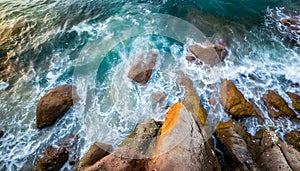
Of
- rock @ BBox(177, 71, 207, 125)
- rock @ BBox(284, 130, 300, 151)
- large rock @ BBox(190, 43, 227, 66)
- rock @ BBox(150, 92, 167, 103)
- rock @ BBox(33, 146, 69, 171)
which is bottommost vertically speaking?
rock @ BBox(33, 146, 69, 171)

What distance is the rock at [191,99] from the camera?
6.01 metres

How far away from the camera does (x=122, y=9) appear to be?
1068cm

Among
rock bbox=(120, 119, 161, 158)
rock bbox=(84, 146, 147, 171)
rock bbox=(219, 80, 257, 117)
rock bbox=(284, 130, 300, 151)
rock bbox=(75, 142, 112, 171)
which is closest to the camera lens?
rock bbox=(84, 146, 147, 171)

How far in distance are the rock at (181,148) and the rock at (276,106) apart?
299 centimetres

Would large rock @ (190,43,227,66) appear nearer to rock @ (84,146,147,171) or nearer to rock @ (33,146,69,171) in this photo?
rock @ (84,146,147,171)

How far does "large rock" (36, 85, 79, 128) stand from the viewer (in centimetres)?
616

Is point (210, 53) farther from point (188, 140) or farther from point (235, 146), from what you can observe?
point (188, 140)

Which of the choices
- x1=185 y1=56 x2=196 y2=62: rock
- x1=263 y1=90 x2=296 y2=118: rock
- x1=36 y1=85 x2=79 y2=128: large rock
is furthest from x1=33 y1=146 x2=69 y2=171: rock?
x1=263 y1=90 x2=296 y2=118: rock

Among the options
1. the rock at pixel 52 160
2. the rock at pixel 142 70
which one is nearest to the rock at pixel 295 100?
the rock at pixel 142 70

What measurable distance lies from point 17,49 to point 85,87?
155 inches

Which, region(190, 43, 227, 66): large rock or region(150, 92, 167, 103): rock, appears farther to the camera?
region(190, 43, 227, 66): large rock

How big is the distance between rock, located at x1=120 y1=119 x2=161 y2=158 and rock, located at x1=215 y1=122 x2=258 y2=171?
171 centimetres

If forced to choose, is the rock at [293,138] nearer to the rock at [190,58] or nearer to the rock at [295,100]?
the rock at [295,100]

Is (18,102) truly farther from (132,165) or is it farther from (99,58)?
(132,165)
